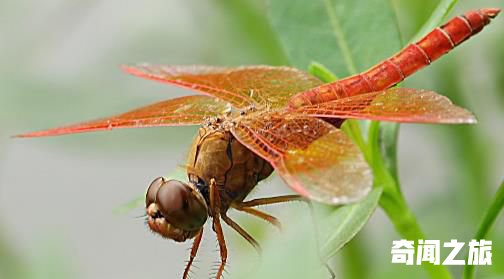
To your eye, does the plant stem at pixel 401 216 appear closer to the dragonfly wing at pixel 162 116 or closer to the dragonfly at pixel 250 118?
the dragonfly at pixel 250 118

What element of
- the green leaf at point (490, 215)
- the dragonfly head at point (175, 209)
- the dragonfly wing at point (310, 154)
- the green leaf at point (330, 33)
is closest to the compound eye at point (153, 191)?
the dragonfly head at point (175, 209)

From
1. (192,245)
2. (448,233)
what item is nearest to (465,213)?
(448,233)

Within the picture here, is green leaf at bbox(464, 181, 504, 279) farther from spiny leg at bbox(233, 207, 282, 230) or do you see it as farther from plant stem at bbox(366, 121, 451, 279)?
spiny leg at bbox(233, 207, 282, 230)

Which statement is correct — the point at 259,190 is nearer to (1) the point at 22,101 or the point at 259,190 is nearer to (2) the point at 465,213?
(2) the point at 465,213

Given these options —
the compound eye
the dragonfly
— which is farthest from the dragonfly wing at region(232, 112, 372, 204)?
the compound eye

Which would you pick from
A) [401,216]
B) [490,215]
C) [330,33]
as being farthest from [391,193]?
[330,33]

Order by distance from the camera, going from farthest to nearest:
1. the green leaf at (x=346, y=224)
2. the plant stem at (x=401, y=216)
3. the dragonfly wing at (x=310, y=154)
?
the plant stem at (x=401, y=216), the green leaf at (x=346, y=224), the dragonfly wing at (x=310, y=154)
